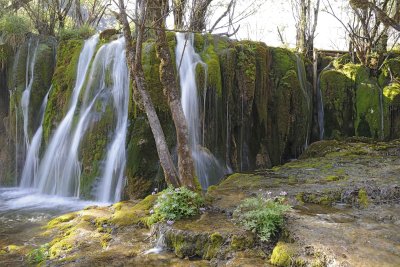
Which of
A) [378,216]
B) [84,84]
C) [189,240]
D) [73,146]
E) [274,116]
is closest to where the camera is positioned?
[189,240]

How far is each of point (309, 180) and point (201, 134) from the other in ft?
9.69

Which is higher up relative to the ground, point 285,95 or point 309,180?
point 285,95

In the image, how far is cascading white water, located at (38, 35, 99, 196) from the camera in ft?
30.6

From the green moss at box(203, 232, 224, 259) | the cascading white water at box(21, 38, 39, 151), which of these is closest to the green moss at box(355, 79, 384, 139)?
the green moss at box(203, 232, 224, 259)

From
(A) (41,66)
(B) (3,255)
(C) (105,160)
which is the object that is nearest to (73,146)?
(C) (105,160)

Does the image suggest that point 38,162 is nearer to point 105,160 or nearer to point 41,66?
point 105,160

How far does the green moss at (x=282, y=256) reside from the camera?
3900 millimetres

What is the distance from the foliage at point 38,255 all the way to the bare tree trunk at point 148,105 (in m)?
2.00

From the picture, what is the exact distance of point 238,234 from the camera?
4.51 meters

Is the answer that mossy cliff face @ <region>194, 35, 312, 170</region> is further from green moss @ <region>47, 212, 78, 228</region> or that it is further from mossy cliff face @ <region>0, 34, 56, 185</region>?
mossy cliff face @ <region>0, 34, 56, 185</region>

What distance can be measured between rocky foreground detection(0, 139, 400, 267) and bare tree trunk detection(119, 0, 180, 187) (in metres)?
0.78

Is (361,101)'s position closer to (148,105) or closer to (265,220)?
(148,105)

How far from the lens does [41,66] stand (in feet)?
39.6

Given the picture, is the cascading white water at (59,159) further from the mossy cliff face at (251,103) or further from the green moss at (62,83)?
the mossy cliff face at (251,103)
